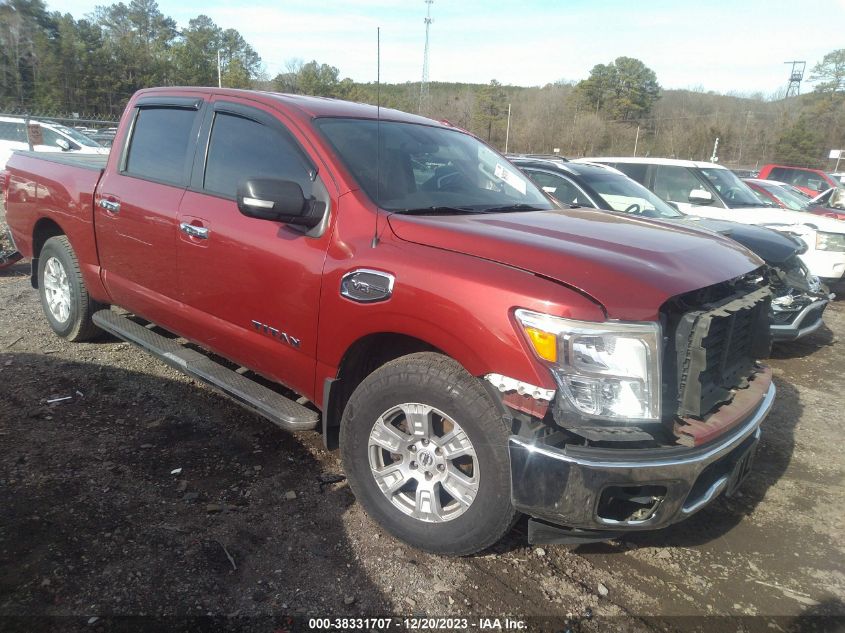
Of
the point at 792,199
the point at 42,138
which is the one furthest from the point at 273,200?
the point at 42,138

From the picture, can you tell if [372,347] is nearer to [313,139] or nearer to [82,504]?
[313,139]

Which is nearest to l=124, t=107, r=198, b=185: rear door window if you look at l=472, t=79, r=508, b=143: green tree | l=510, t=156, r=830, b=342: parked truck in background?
l=510, t=156, r=830, b=342: parked truck in background

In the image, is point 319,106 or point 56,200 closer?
point 319,106

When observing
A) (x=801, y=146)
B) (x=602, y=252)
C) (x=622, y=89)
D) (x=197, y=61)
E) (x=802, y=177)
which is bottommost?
(x=802, y=177)

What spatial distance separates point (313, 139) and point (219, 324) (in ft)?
3.93

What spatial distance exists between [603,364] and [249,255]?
190cm

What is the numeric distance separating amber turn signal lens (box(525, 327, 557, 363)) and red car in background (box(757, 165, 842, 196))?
19770mm

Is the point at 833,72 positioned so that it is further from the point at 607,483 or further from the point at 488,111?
the point at 607,483

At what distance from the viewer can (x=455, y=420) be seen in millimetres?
2426

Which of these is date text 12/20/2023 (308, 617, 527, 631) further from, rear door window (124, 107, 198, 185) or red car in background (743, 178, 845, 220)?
red car in background (743, 178, 845, 220)

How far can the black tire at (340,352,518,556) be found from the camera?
2.32 metres

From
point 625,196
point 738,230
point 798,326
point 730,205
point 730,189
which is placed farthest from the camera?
point 730,189

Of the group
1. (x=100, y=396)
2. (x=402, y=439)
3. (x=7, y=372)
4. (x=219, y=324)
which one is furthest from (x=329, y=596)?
(x=7, y=372)

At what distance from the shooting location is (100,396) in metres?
4.15
